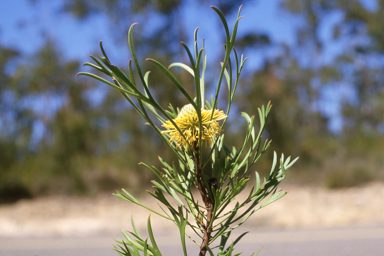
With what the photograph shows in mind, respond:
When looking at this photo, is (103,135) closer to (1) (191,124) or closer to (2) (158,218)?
(2) (158,218)

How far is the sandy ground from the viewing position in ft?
14.4

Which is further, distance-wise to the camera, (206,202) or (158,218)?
(158,218)

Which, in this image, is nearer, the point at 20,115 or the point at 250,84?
the point at 20,115

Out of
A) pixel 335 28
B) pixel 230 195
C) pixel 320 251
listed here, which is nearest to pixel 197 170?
pixel 230 195

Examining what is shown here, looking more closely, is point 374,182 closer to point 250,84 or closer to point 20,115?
point 250,84

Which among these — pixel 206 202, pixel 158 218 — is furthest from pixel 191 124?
pixel 158 218

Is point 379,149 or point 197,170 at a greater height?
point 379,149

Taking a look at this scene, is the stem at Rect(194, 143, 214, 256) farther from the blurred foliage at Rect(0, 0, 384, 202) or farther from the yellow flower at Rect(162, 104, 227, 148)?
the blurred foliage at Rect(0, 0, 384, 202)

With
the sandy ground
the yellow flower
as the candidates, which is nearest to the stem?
the yellow flower

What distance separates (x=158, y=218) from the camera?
4855mm

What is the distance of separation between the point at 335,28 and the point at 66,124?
6.98 meters

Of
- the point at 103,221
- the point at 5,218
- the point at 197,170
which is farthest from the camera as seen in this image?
A: the point at 5,218

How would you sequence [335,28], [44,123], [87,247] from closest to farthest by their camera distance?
1. [87,247]
2. [44,123]
3. [335,28]

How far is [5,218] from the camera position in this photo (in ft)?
16.6
